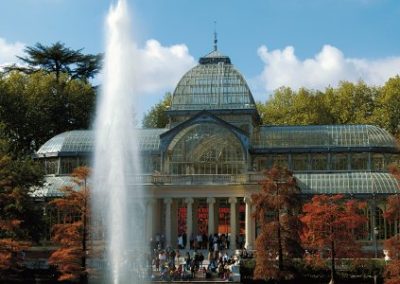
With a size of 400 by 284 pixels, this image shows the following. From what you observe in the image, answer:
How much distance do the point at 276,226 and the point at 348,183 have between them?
19550 mm

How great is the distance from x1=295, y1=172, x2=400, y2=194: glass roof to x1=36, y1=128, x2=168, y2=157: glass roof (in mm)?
15119

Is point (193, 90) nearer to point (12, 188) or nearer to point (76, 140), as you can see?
point (76, 140)

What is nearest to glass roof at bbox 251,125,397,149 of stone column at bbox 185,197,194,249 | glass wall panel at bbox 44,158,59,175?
stone column at bbox 185,197,194,249

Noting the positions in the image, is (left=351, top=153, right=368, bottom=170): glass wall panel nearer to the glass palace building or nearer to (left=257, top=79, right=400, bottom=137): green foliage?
the glass palace building

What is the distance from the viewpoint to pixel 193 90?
7725 cm

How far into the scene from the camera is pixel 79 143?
77375mm

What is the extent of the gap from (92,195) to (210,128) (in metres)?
22.8

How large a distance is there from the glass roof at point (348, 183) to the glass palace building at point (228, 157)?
0.29 ft

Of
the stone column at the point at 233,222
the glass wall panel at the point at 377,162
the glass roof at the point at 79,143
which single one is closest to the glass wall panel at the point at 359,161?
the glass wall panel at the point at 377,162

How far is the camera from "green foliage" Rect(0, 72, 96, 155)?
87.2 metres

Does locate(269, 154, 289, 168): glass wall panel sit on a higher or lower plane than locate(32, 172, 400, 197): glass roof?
higher

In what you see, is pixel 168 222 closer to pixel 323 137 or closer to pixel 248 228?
pixel 248 228

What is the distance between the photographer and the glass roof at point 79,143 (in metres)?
76.2

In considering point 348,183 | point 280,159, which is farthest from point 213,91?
point 348,183
